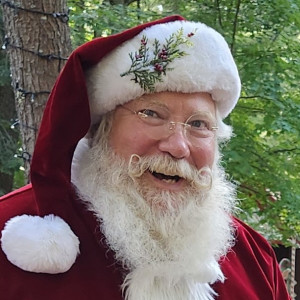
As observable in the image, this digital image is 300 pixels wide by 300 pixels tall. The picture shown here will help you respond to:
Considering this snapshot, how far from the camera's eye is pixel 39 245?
1807 mm

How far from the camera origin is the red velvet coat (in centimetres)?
179

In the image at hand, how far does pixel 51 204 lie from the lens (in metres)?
1.86

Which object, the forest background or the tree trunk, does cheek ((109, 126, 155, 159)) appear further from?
the forest background

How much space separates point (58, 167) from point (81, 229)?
0.20 m

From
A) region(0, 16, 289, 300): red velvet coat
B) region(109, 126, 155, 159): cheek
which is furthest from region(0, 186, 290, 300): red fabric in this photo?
region(109, 126, 155, 159): cheek

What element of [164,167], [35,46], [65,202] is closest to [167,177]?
[164,167]

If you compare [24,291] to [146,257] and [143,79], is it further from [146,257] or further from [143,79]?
[143,79]

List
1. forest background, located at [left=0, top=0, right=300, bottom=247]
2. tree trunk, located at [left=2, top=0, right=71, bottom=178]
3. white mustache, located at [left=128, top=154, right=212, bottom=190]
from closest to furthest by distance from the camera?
white mustache, located at [left=128, top=154, right=212, bottom=190]
tree trunk, located at [left=2, top=0, right=71, bottom=178]
forest background, located at [left=0, top=0, right=300, bottom=247]

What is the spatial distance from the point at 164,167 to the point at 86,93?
316mm

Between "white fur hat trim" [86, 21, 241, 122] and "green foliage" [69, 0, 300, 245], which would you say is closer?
"white fur hat trim" [86, 21, 241, 122]

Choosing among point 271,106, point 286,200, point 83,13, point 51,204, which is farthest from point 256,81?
point 51,204

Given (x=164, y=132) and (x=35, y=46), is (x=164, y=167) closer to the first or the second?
(x=164, y=132)

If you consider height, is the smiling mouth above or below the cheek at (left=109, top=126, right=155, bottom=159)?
below

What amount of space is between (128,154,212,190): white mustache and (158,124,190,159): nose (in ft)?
0.06
